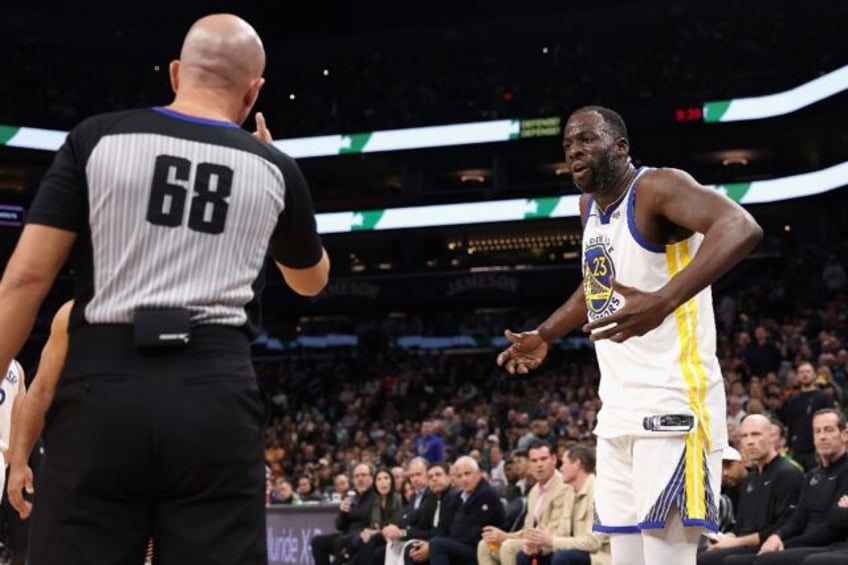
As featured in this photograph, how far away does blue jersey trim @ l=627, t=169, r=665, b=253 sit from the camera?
4863 millimetres

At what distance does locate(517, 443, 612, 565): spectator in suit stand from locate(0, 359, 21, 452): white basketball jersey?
4587 millimetres

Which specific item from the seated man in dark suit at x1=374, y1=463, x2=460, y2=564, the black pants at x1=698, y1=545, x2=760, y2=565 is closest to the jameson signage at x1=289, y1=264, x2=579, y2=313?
the seated man in dark suit at x1=374, y1=463, x2=460, y2=564

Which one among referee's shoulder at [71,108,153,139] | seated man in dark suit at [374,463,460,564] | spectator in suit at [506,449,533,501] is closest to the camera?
referee's shoulder at [71,108,153,139]

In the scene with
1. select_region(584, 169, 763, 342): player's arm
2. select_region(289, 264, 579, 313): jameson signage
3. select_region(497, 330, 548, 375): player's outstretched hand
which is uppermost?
select_region(289, 264, 579, 313): jameson signage

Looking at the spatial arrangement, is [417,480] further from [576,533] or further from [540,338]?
[540,338]

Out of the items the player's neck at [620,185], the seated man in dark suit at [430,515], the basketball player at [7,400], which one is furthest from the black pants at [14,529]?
the player's neck at [620,185]

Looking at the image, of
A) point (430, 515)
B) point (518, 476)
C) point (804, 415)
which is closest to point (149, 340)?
point (430, 515)

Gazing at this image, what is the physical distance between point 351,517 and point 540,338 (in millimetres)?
9833

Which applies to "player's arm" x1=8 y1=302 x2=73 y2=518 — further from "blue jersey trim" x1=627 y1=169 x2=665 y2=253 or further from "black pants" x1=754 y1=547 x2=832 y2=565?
"black pants" x1=754 y1=547 x2=832 y2=565

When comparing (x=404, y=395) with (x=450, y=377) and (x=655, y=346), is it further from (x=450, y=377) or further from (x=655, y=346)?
(x=655, y=346)

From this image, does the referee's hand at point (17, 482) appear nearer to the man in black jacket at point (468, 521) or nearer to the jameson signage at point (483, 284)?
the man in black jacket at point (468, 521)

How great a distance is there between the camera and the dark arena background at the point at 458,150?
3039 centimetres

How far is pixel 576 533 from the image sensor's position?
34.6 ft

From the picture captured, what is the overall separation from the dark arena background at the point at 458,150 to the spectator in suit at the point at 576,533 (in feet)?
46.5
